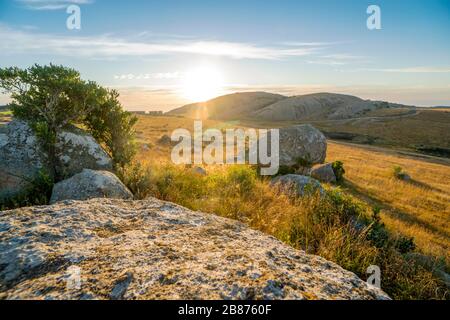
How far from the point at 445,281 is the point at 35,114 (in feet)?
37.7

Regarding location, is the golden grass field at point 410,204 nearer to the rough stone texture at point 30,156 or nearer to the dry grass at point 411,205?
the dry grass at point 411,205

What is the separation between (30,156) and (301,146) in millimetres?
18820

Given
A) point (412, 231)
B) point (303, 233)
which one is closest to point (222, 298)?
point (303, 233)

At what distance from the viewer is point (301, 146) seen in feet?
76.5

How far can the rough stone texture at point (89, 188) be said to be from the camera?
6957 millimetres

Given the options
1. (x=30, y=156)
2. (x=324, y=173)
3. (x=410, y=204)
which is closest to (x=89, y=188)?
(x=30, y=156)

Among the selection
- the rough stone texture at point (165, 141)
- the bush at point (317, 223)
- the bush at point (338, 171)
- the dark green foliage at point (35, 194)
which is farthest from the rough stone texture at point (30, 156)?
the rough stone texture at point (165, 141)

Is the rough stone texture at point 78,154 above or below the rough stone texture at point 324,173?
above

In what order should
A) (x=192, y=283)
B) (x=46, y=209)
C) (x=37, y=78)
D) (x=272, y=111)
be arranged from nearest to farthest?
1. (x=192, y=283)
2. (x=46, y=209)
3. (x=37, y=78)
4. (x=272, y=111)

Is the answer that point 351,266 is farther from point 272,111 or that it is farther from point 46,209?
point 272,111

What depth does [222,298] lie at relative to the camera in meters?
2.54

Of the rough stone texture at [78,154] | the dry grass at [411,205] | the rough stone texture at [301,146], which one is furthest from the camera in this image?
the rough stone texture at [301,146]

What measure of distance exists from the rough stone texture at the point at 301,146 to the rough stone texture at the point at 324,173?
1375 mm

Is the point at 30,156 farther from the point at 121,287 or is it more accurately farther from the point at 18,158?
the point at 121,287
